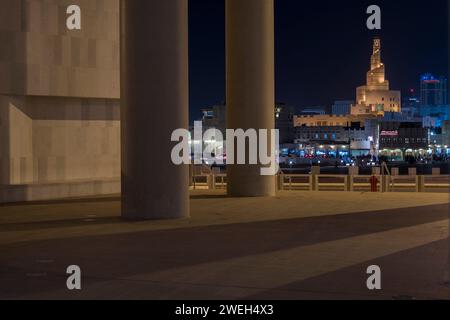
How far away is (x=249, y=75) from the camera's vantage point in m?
25.0

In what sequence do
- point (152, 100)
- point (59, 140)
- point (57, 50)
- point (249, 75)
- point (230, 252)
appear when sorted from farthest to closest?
1. point (59, 140)
2. point (249, 75)
3. point (57, 50)
4. point (152, 100)
5. point (230, 252)

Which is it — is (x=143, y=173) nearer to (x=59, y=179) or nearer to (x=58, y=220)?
(x=58, y=220)

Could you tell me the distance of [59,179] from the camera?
1013 inches

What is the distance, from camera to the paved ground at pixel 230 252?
935 cm

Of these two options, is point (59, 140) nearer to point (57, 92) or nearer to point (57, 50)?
point (57, 92)

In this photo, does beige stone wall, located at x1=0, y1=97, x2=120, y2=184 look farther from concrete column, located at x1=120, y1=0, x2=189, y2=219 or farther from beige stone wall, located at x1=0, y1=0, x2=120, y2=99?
concrete column, located at x1=120, y1=0, x2=189, y2=219

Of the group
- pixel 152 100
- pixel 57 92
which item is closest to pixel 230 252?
pixel 152 100

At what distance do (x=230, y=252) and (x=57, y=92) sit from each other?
47.4 feet

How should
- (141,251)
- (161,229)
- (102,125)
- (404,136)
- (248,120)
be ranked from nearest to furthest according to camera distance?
Result: 1. (141,251)
2. (161,229)
3. (248,120)
4. (102,125)
5. (404,136)

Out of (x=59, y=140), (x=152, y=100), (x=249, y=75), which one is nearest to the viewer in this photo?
(x=152, y=100)

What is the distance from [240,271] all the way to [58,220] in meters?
8.54

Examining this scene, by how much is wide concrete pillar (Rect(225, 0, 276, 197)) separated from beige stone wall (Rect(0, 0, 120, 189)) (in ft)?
15.4

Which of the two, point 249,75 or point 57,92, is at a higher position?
point 249,75
